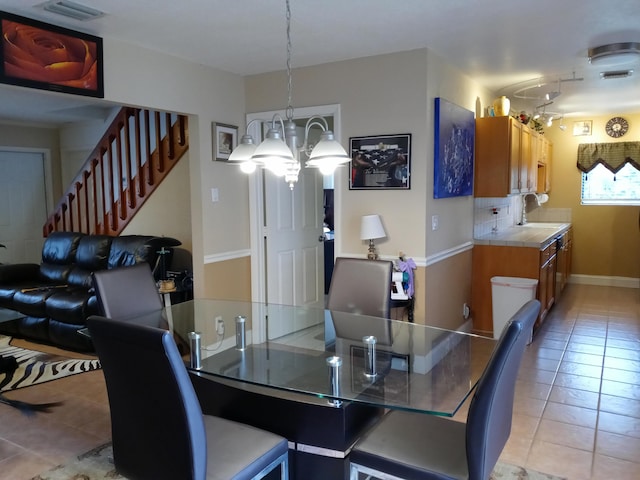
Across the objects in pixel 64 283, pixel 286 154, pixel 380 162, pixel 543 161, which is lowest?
pixel 64 283

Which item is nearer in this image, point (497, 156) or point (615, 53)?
point (615, 53)

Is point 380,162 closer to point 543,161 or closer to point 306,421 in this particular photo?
point 306,421

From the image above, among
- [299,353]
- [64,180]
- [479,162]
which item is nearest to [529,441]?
[299,353]

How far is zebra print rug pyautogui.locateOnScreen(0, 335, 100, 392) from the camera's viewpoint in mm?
3656

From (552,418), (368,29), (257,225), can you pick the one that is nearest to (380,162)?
(368,29)

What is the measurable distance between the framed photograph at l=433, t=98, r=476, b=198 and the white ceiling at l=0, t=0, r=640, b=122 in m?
0.41

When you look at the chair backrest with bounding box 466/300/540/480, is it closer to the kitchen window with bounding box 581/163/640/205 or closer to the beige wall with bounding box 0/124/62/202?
the kitchen window with bounding box 581/163/640/205

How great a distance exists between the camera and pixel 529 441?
2.74 metres

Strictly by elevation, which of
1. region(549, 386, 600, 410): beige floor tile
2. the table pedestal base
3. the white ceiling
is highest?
the white ceiling

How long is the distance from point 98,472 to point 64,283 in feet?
10.1

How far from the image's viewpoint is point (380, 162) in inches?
152

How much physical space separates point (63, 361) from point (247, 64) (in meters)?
2.84

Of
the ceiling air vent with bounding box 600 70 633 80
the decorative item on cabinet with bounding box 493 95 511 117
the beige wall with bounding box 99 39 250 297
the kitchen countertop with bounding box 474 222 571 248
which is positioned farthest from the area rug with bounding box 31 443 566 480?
the ceiling air vent with bounding box 600 70 633 80

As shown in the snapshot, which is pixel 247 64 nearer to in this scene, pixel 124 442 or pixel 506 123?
pixel 506 123
